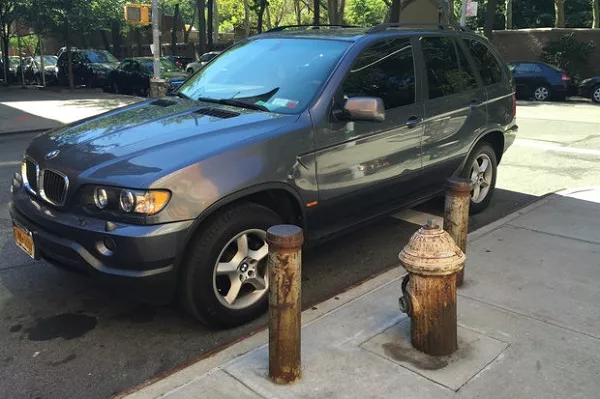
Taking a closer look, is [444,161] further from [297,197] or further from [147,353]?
[147,353]

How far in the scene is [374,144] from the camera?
4270 mm

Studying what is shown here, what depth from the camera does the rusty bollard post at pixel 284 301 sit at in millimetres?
2666

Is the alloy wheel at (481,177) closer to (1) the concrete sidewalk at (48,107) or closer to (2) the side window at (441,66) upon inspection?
(2) the side window at (441,66)

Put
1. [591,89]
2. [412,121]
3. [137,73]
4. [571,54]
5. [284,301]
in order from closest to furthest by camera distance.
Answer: [284,301] → [412,121] → [591,89] → [137,73] → [571,54]

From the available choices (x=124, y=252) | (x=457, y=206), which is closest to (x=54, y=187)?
(x=124, y=252)

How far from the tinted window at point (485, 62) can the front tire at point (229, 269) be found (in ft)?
10.2

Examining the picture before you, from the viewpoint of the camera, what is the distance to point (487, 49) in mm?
5910

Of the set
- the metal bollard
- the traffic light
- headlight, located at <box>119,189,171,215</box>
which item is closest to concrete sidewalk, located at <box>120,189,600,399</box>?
the metal bollard

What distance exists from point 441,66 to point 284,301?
3190 millimetres

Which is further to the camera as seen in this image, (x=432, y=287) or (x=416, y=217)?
(x=416, y=217)

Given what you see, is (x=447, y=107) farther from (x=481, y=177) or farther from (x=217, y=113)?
(x=217, y=113)

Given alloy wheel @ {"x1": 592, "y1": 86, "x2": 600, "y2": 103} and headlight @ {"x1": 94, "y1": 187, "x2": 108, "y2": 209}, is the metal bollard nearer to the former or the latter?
headlight @ {"x1": 94, "y1": 187, "x2": 108, "y2": 209}

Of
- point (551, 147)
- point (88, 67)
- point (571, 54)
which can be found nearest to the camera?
point (551, 147)

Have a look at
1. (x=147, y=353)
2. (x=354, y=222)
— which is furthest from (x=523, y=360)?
(x=147, y=353)
